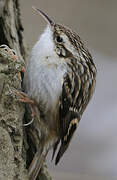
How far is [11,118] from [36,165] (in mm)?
301

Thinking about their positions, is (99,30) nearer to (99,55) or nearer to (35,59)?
(99,55)

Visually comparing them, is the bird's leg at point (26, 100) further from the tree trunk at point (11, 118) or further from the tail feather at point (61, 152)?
the tail feather at point (61, 152)

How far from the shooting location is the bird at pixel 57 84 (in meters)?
2.82

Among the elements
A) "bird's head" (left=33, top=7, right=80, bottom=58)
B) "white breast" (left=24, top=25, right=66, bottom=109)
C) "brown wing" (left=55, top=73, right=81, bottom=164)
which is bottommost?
"brown wing" (left=55, top=73, right=81, bottom=164)

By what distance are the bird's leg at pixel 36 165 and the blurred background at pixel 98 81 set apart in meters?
0.52

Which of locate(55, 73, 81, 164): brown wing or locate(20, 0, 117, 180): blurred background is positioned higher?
locate(55, 73, 81, 164): brown wing

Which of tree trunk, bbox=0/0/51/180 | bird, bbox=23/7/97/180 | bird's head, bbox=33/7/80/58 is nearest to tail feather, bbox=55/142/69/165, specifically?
bird, bbox=23/7/97/180

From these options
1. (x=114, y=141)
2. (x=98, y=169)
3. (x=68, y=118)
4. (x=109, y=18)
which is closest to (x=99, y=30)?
(x=109, y=18)

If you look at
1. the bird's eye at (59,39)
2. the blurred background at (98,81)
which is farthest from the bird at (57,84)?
the blurred background at (98,81)

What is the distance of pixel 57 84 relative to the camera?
2.83 meters

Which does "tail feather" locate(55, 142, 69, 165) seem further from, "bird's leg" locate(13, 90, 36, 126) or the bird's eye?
the bird's eye

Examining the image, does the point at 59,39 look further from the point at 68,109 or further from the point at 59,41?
the point at 68,109

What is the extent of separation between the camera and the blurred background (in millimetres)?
3619

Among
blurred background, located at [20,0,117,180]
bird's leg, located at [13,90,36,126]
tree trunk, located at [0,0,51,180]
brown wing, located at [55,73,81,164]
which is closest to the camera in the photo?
tree trunk, located at [0,0,51,180]
